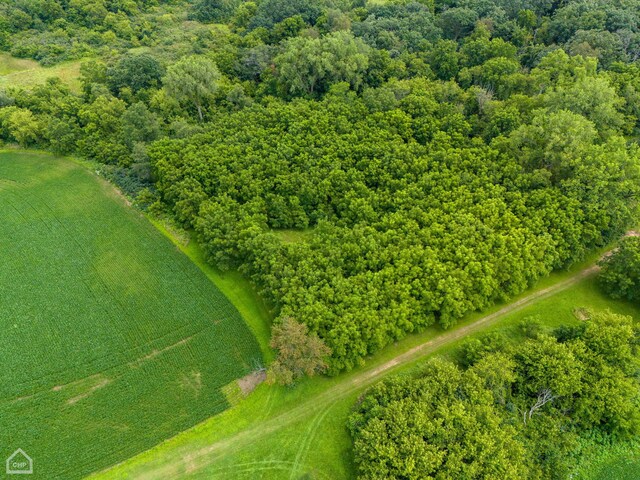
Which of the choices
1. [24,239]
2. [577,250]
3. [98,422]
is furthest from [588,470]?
[24,239]

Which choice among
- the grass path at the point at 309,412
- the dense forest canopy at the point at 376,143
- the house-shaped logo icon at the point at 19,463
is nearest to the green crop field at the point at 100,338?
the house-shaped logo icon at the point at 19,463

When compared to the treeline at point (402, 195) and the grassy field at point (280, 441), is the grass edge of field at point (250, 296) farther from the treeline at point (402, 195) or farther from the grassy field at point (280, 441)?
the treeline at point (402, 195)

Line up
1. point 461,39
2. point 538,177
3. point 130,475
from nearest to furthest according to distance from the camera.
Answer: point 130,475, point 538,177, point 461,39

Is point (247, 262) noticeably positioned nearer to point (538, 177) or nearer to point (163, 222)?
point (163, 222)

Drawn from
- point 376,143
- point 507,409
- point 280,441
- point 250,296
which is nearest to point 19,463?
point 280,441

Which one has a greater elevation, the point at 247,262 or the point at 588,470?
the point at 247,262

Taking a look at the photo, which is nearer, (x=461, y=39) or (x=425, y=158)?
(x=425, y=158)

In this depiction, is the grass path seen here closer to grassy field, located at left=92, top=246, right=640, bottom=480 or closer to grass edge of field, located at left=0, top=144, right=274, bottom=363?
grassy field, located at left=92, top=246, right=640, bottom=480

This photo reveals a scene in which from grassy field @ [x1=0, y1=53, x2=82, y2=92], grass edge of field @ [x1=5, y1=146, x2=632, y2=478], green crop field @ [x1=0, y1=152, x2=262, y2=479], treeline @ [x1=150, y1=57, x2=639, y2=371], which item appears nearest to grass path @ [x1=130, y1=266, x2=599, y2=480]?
grass edge of field @ [x1=5, y1=146, x2=632, y2=478]
